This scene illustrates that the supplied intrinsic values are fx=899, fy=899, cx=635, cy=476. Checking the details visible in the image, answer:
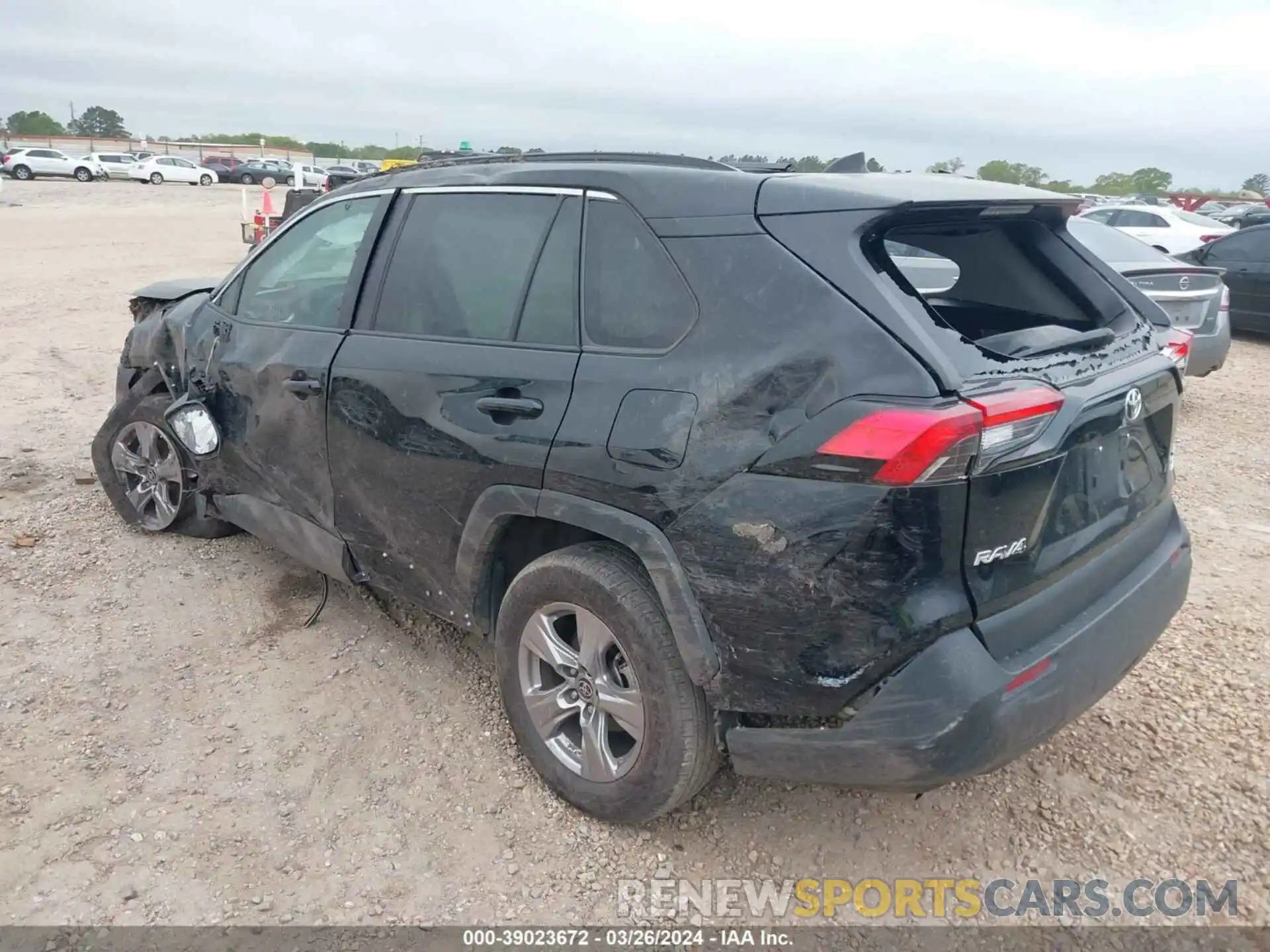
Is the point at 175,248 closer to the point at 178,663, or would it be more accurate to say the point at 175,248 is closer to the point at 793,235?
the point at 178,663

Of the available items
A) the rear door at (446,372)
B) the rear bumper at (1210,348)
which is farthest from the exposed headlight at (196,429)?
the rear bumper at (1210,348)

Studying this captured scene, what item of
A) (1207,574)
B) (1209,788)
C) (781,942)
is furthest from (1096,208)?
(781,942)

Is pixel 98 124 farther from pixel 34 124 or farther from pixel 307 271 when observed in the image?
pixel 307 271

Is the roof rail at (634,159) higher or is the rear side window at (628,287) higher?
the roof rail at (634,159)

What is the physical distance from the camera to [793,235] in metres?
2.25

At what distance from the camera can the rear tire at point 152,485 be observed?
4.41 m

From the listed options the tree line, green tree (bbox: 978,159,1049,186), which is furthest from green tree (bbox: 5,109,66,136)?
green tree (bbox: 978,159,1049,186)

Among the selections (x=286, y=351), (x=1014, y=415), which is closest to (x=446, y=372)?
(x=286, y=351)

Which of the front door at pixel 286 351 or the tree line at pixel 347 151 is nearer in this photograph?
the front door at pixel 286 351

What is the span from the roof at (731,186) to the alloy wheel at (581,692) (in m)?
1.19

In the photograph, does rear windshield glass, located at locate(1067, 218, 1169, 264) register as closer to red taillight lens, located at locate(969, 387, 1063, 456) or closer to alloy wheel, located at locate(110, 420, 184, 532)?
red taillight lens, located at locate(969, 387, 1063, 456)

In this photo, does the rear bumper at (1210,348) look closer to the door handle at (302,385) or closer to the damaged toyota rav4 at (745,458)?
the damaged toyota rav4 at (745,458)

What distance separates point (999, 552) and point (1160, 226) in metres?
18.0

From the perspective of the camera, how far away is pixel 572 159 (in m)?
2.89
